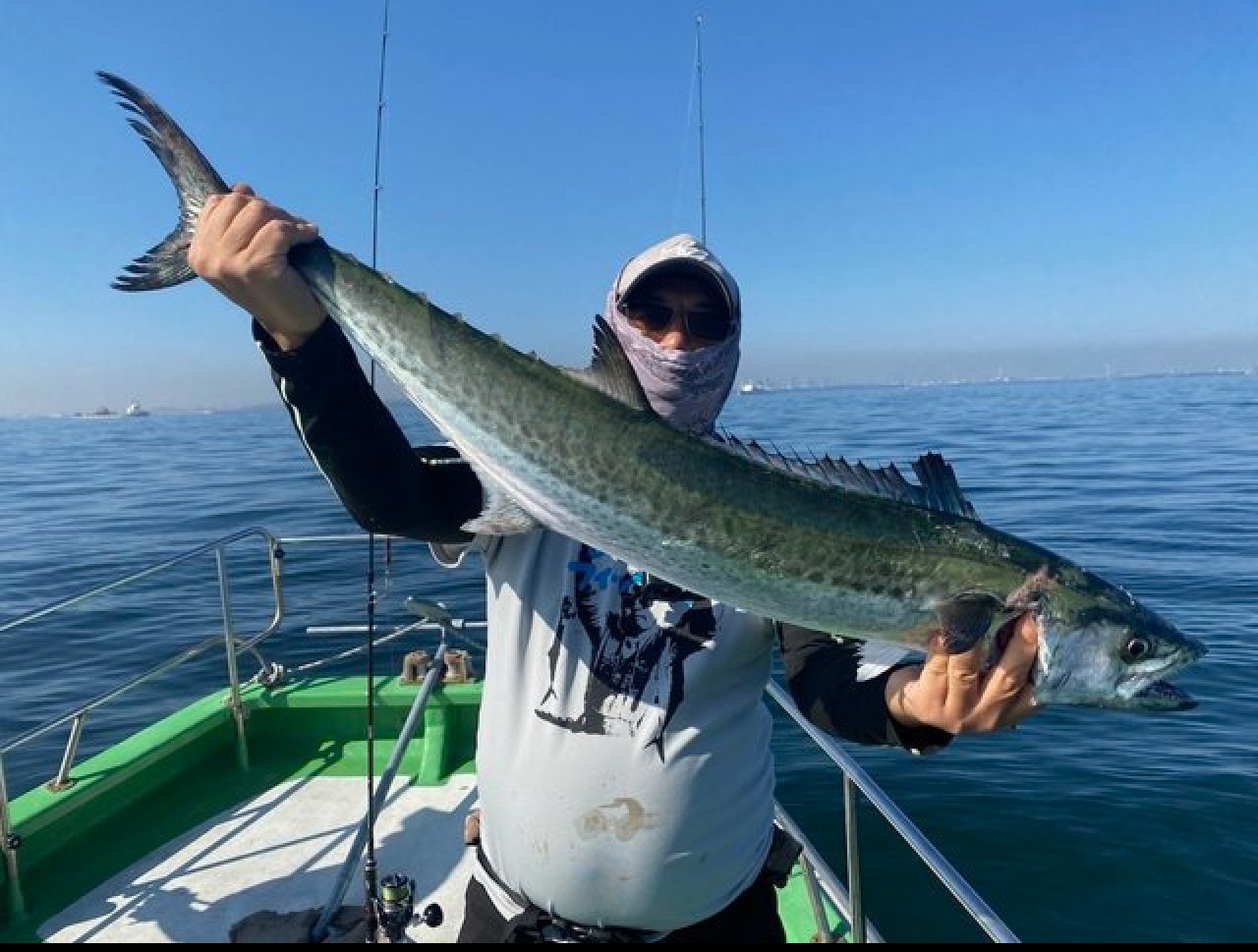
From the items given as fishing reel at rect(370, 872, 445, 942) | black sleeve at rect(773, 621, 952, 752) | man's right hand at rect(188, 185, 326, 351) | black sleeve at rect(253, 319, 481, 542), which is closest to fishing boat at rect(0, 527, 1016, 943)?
fishing reel at rect(370, 872, 445, 942)

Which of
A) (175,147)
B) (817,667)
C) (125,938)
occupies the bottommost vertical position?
(125,938)

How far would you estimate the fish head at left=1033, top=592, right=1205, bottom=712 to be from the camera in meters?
2.58

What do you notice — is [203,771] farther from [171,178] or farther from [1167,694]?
[1167,694]

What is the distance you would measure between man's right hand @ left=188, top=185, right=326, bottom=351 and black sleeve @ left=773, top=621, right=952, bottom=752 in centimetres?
188

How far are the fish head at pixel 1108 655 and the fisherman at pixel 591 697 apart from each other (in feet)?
0.31

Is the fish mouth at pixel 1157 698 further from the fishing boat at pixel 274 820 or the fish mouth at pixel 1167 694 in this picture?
the fishing boat at pixel 274 820

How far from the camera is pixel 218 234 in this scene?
2.31 meters

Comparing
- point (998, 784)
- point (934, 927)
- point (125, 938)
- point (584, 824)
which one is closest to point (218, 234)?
point (584, 824)

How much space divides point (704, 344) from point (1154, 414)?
190ft

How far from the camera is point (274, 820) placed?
5824 mm

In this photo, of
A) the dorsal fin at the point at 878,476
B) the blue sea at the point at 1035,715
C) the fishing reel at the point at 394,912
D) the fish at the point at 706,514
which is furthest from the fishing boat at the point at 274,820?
the blue sea at the point at 1035,715

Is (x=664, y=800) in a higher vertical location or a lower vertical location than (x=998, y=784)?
higher

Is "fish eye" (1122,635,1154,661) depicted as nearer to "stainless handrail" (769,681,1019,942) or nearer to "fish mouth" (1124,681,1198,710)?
"fish mouth" (1124,681,1198,710)

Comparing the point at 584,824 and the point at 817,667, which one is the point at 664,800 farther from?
the point at 817,667
